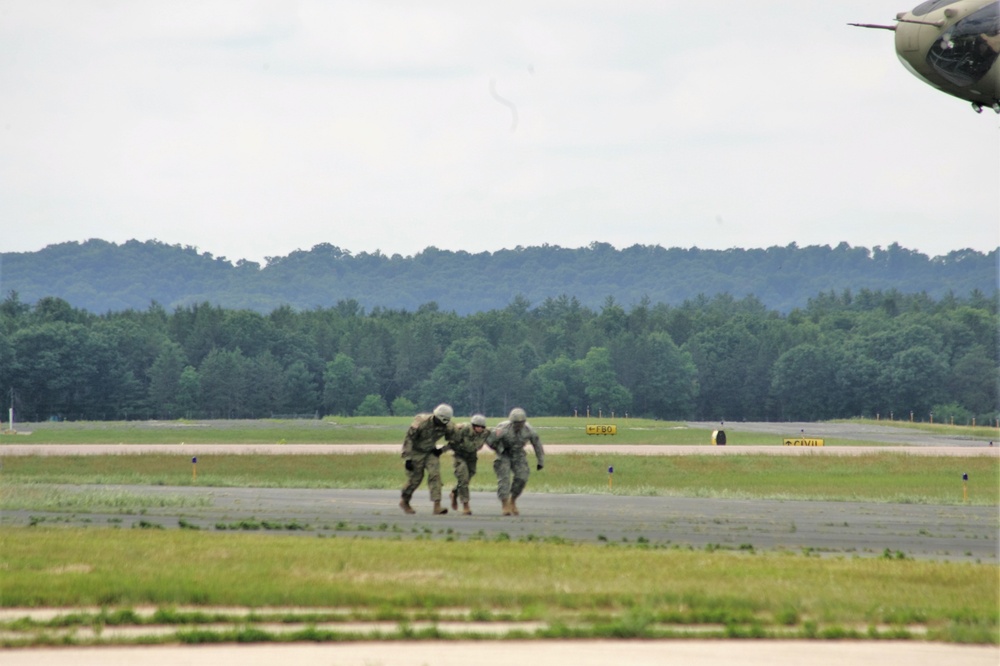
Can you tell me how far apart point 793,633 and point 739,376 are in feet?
481

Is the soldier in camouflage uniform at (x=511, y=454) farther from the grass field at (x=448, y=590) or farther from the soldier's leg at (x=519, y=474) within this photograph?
the grass field at (x=448, y=590)

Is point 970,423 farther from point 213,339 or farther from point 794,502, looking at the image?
point 794,502

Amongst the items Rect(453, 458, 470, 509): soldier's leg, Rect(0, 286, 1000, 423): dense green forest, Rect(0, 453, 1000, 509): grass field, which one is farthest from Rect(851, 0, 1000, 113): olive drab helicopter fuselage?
Rect(0, 286, 1000, 423): dense green forest

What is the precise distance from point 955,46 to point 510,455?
37.1 feet

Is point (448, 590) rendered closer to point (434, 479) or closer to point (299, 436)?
point (434, 479)

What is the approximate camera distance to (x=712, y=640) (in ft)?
39.9

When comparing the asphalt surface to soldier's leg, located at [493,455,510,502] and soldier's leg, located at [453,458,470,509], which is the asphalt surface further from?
soldier's leg, located at [493,455,510,502]

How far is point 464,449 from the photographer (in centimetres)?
2509

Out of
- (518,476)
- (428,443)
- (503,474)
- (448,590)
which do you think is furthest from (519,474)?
(448,590)

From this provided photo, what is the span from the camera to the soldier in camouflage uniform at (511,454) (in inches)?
1005

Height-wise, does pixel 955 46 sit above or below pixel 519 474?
above

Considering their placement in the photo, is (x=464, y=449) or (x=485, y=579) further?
(x=464, y=449)

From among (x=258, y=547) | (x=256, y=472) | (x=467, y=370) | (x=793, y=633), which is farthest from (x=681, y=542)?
(x=467, y=370)

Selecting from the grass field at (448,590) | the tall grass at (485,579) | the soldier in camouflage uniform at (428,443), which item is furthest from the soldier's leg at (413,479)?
the tall grass at (485,579)
